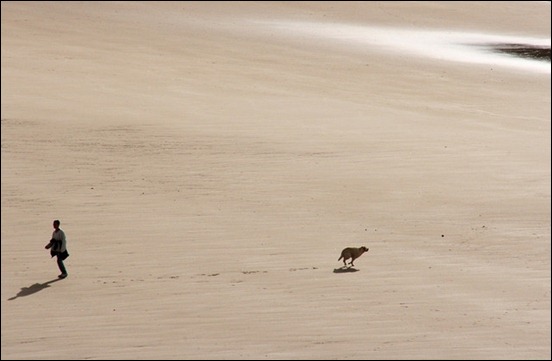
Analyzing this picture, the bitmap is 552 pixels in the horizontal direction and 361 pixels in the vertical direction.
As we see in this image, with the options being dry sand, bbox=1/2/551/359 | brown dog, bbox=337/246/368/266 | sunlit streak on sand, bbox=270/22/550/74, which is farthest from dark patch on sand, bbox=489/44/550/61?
brown dog, bbox=337/246/368/266

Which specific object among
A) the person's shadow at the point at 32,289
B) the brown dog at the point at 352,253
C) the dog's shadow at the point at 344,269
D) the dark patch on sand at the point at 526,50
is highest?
the dark patch on sand at the point at 526,50

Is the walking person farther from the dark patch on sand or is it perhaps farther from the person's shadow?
the dark patch on sand

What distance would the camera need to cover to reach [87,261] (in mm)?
12141

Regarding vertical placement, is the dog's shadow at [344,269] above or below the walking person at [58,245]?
below

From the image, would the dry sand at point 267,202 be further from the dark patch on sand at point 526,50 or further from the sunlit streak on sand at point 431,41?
the dark patch on sand at point 526,50

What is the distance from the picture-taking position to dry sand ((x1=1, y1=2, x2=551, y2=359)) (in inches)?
396

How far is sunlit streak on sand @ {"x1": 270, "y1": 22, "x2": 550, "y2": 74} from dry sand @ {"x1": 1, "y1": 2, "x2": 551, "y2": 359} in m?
1.15

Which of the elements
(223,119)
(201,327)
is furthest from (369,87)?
(201,327)

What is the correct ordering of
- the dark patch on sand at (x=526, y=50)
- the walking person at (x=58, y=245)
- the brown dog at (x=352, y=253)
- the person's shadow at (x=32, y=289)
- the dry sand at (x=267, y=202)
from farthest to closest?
the dark patch on sand at (x=526, y=50), the brown dog at (x=352, y=253), the walking person at (x=58, y=245), the person's shadow at (x=32, y=289), the dry sand at (x=267, y=202)

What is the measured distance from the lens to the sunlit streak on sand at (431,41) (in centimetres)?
2816

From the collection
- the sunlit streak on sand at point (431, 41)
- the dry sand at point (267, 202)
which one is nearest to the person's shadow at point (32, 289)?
the dry sand at point (267, 202)

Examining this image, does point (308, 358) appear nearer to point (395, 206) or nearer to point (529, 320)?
point (529, 320)

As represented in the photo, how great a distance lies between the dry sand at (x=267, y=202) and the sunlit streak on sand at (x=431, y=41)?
1.15 metres

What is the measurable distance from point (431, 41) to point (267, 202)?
18.1 m
